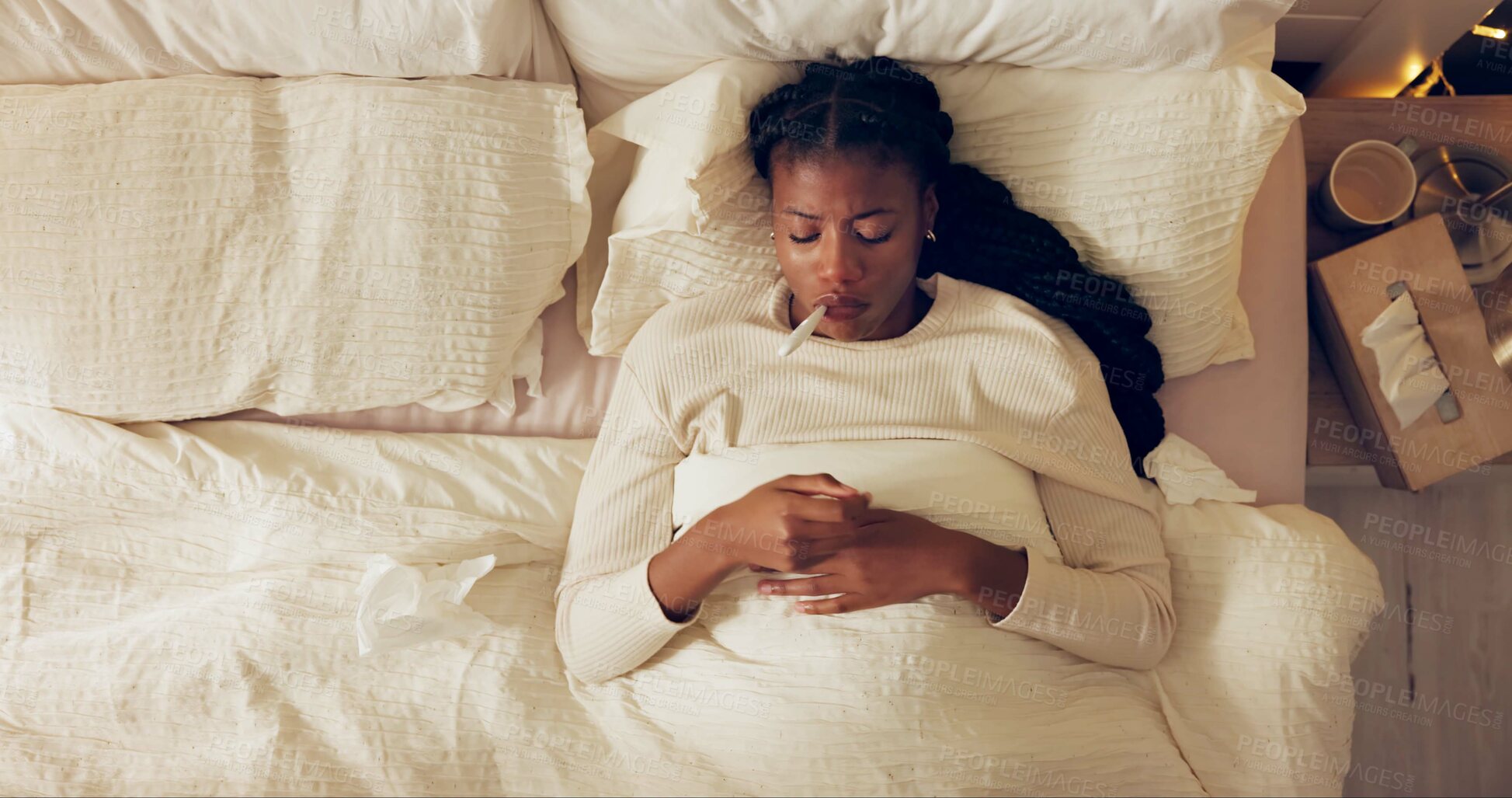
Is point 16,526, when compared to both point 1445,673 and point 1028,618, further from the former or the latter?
point 1445,673

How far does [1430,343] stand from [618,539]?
1.26 m

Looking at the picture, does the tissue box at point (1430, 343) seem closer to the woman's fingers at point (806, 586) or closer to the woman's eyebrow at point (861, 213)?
the woman's eyebrow at point (861, 213)

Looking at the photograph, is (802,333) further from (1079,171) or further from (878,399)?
(1079,171)

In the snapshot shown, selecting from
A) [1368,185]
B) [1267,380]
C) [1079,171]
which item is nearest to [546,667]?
[1079,171]

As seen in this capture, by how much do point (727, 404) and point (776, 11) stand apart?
1.71 feet

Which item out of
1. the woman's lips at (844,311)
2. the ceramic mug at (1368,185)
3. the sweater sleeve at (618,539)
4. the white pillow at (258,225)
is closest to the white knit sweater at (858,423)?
the sweater sleeve at (618,539)

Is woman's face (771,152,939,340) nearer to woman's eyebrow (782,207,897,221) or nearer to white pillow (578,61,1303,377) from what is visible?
woman's eyebrow (782,207,897,221)

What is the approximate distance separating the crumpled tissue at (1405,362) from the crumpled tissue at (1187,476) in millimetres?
269

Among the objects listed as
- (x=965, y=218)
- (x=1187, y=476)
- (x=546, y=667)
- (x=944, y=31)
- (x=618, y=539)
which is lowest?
(x=546, y=667)

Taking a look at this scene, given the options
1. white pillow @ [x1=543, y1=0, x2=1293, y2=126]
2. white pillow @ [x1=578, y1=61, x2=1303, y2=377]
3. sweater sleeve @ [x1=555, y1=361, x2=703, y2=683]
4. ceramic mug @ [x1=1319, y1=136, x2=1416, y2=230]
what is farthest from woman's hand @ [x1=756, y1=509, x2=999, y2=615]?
ceramic mug @ [x1=1319, y1=136, x2=1416, y2=230]

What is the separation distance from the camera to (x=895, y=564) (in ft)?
3.37

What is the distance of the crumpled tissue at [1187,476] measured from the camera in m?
1.20

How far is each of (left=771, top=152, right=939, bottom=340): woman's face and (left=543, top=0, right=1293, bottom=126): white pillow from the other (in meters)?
0.18

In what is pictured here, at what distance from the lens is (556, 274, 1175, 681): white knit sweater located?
1108 mm
